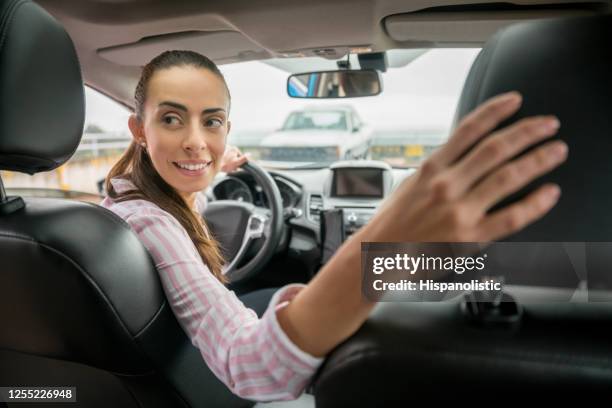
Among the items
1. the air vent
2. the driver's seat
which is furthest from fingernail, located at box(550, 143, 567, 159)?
the air vent

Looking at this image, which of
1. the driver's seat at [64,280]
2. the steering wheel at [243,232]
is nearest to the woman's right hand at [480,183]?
the driver's seat at [64,280]

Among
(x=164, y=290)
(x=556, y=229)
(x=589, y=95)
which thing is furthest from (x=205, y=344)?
(x=589, y=95)

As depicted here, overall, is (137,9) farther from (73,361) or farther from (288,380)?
(288,380)

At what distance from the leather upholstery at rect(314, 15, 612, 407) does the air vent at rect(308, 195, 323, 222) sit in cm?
212

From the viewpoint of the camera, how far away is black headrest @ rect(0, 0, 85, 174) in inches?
35.4

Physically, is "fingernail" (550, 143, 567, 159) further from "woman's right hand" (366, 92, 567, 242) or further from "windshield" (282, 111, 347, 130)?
"windshield" (282, 111, 347, 130)

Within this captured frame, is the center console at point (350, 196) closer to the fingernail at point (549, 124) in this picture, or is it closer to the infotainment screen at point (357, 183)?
the infotainment screen at point (357, 183)

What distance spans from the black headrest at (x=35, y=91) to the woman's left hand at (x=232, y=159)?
0.89 meters

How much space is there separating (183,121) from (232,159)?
2.79 ft

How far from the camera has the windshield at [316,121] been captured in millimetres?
4980

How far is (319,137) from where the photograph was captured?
448cm

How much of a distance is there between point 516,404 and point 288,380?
30cm

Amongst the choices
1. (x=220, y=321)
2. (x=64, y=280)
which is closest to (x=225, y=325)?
(x=220, y=321)

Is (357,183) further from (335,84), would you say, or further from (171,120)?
(171,120)
